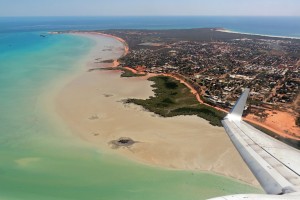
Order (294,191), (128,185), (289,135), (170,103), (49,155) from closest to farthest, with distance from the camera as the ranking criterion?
(294,191), (128,185), (49,155), (289,135), (170,103)

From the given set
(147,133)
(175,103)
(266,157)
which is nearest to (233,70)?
(175,103)

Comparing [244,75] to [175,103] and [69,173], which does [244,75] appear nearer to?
[175,103]

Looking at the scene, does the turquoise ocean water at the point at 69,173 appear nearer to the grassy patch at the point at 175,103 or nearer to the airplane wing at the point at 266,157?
the airplane wing at the point at 266,157

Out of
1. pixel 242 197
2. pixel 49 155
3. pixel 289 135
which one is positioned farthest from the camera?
pixel 289 135

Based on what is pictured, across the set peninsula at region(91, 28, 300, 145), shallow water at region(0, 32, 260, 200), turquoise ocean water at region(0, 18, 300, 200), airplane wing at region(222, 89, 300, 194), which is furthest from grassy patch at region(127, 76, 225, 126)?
airplane wing at region(222, 89, 300, 194)

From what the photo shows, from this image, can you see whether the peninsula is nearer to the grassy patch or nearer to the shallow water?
the grassy patch

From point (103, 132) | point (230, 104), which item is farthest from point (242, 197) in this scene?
point (230, 104)

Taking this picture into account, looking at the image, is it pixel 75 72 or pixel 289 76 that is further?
pixel 75 72

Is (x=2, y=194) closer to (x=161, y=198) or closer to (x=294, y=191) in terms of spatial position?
(x=161, y=198)
